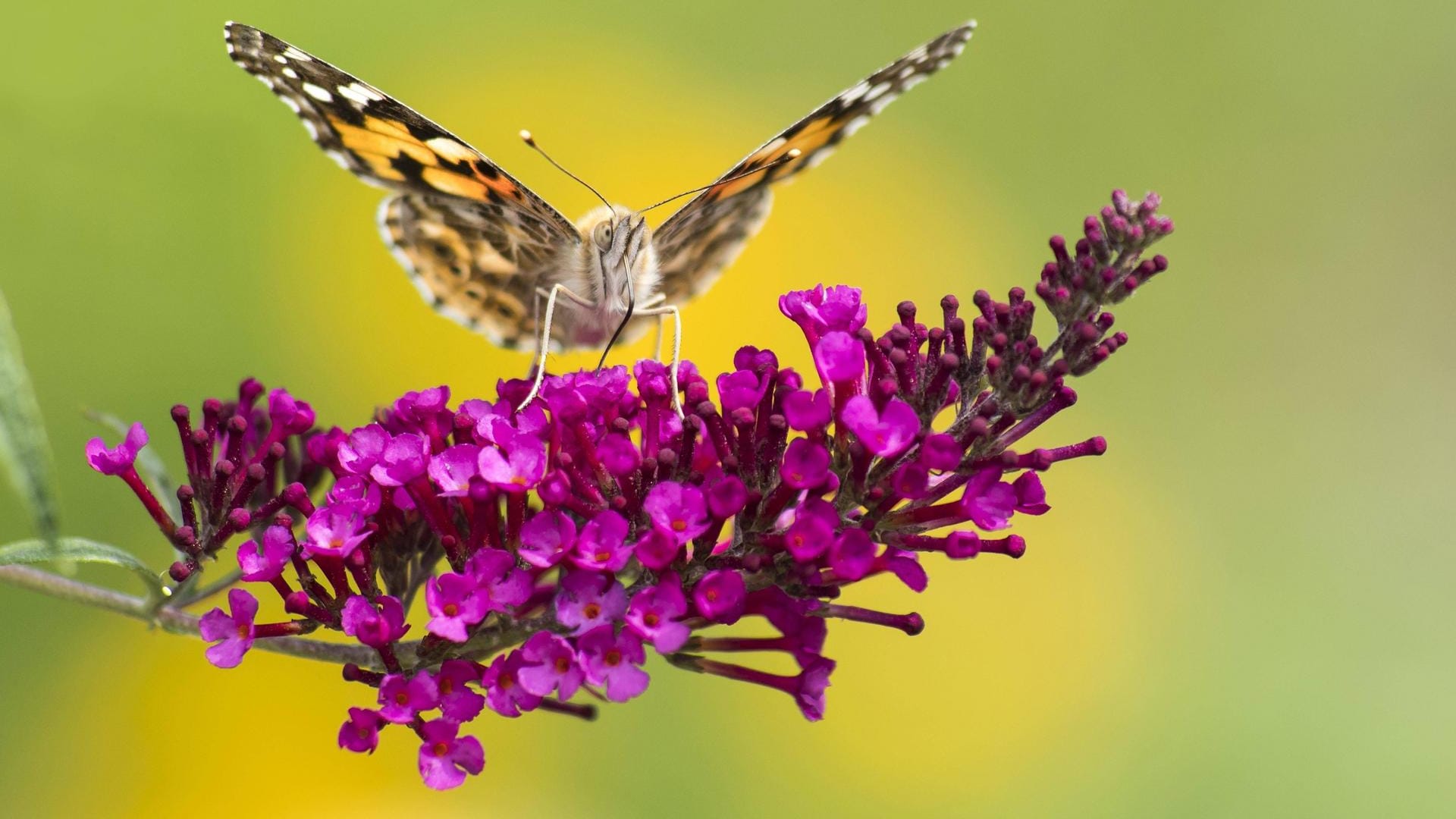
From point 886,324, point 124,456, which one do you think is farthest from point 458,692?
point 886,324

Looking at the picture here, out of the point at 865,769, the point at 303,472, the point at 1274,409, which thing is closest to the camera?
the point at 303,472

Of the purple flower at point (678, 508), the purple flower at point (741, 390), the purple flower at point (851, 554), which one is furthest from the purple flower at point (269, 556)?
the purple flower at point (851, 554)

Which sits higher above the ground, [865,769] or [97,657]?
[865,769]

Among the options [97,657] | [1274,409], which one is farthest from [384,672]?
[1274,409]

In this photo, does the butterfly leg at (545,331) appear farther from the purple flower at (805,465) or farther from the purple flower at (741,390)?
the purple flower at (805,465)

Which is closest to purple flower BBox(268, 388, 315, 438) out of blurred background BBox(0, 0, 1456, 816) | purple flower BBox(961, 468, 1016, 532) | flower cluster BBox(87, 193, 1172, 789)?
flower cluster BBox(87, 193, 1172, 789)

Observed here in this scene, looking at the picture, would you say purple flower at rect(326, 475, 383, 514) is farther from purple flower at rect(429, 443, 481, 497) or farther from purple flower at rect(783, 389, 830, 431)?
→ purple flower at rect(783, 389, 830, 431)

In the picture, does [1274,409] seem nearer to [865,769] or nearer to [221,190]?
[865,769]
